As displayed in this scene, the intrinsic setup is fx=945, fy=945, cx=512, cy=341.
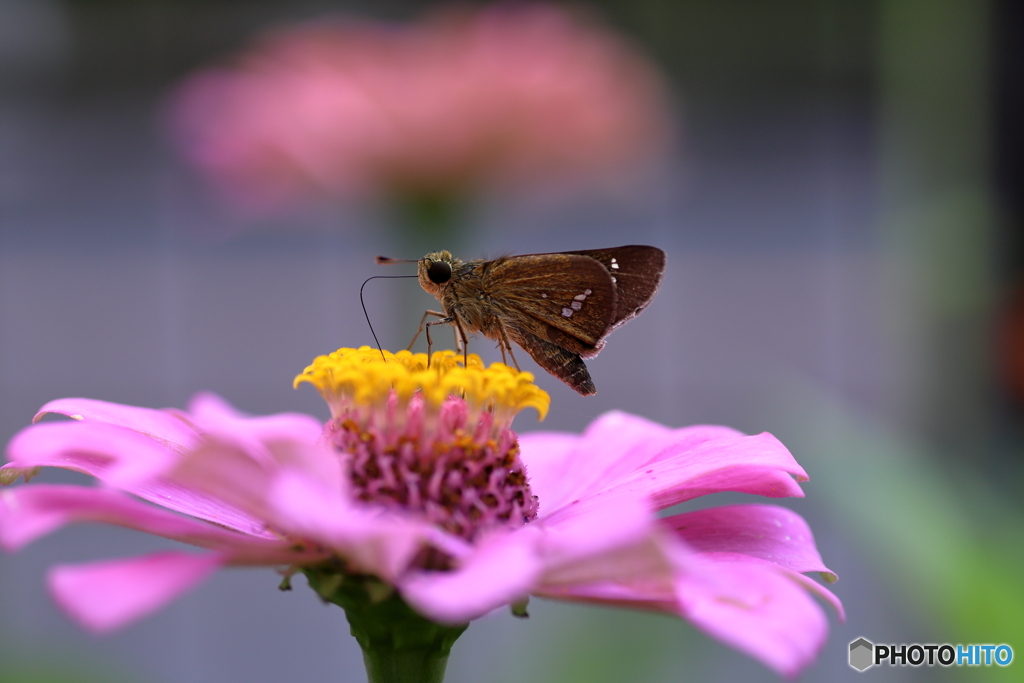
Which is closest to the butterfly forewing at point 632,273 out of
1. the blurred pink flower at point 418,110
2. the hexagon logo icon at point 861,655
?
the hexagon logo icon at point 861,655

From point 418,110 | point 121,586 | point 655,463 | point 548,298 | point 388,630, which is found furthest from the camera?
point 418,110

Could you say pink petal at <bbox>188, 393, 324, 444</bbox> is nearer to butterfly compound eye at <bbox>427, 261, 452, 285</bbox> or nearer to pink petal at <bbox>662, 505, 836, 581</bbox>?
pink petal at <bbox>662, 505, 836, 581</bbox>

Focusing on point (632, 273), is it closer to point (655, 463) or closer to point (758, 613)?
point (655, 463)

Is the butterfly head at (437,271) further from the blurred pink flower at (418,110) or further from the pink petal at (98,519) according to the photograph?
the blurred pink flower at (418,110)

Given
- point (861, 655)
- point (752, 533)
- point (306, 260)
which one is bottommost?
point (861, 655)

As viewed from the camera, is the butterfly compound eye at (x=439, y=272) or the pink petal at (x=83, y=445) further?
the butterfly compound eye at (x=439, y=272)

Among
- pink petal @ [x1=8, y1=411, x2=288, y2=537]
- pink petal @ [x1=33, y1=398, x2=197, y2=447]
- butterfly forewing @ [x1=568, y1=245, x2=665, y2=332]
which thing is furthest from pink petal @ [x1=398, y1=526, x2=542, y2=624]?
butterfly forewing @ [x1=568, y1=245, x2=665, y2=332]

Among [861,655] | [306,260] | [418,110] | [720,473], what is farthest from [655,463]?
[306,260]
